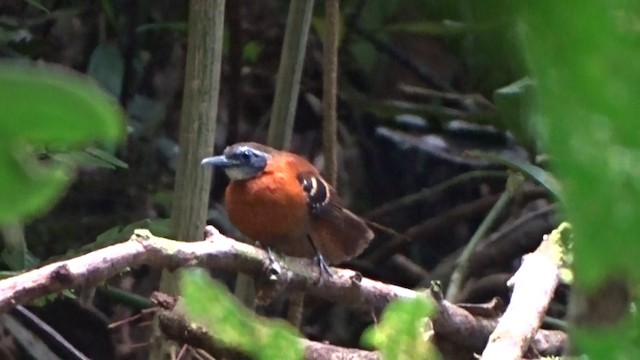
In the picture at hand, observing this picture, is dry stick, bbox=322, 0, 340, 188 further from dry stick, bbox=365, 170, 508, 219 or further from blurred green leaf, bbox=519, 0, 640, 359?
blurred green leaf, bbox=519, 0, 640, 359

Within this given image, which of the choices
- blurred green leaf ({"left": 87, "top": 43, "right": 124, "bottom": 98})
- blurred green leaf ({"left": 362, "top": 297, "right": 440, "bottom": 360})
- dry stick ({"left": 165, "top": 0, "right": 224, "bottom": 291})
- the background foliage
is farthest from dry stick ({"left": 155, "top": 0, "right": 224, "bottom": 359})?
blurred green leaf ({"left": 362, "top": 297, "right": 440, "bottom": 360})

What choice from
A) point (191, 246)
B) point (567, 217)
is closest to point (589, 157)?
point (567, 217)

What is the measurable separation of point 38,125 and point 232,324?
4.0 inches

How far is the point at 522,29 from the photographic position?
154 millimetres

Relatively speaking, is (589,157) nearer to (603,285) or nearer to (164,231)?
(603,285)

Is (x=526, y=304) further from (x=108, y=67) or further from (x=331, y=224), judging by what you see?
(x=108, y=67)

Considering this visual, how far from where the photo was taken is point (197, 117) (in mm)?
1535

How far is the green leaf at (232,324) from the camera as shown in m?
0.23

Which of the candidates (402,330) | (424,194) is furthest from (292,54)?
(402,330)

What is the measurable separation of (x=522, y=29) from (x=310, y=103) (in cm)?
281

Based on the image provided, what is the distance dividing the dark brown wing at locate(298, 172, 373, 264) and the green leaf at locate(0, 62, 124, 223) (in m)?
1.88

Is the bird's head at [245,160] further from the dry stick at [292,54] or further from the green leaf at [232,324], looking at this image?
the green leaf at [232,324]

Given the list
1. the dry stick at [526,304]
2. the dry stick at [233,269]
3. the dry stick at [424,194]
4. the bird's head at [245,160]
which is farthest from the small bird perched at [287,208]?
the dry stick at [526,304]

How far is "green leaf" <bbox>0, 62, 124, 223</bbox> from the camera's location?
0.14 m
